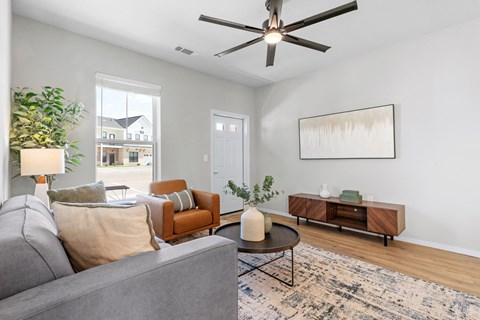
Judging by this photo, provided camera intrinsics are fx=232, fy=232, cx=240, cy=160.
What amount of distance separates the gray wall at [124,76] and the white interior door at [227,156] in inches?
10.3

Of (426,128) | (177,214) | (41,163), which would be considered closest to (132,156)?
(177,214)

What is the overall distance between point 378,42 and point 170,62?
3122 mm

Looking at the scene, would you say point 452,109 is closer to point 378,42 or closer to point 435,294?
point 378,42

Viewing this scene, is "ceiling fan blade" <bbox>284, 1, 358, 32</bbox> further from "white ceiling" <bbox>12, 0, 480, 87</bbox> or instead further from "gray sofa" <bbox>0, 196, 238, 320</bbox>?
"gray sofa" <bbox>0, 196, 238, 320</bbox>

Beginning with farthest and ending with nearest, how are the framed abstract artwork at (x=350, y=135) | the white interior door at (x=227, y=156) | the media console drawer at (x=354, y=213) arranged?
the white interior door at (x=227, y=156) < the framed abstract artwork at (x=350, y=135) < the media console drawer at (x=354, y=213)

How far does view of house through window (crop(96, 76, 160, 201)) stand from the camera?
3213 millimetres

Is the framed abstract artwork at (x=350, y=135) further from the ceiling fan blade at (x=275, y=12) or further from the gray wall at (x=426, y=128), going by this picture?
the ceiling fan blade at (x=275, y=12)

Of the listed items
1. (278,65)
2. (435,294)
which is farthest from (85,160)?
(435,294)

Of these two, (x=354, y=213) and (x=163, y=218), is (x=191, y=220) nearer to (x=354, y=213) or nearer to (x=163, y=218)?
(x=163, y=218)

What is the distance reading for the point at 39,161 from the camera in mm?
2160

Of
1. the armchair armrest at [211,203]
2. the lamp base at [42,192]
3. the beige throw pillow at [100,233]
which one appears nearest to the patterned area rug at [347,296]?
the armchair armrest at [211,203]

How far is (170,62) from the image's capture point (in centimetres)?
382

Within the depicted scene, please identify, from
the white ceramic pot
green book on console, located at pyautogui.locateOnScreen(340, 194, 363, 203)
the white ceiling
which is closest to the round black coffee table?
the white ceramic pot

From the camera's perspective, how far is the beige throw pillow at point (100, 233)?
1.03 meters
